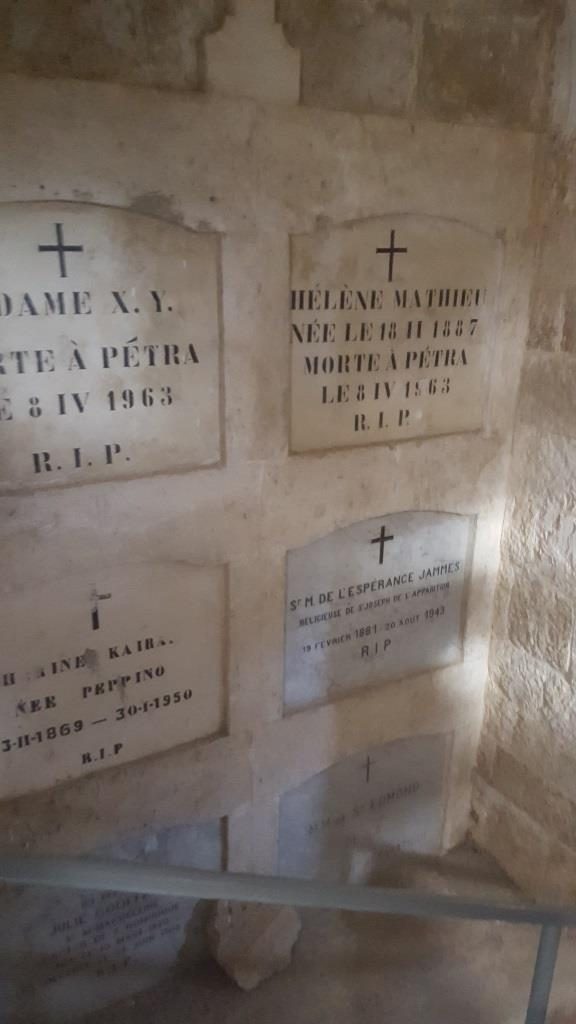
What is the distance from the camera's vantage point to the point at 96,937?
2.21m

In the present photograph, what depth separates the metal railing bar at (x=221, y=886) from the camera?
1.11 metres

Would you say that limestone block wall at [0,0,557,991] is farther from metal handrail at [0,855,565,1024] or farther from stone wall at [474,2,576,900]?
metal handrail at [0,855,565,1024]

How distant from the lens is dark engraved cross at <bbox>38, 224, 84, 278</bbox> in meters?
1.61

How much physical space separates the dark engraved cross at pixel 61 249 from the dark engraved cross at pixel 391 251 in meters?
0.82

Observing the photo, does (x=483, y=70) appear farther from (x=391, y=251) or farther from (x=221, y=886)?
(x=221, y=886)

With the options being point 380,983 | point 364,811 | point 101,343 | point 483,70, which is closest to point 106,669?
point 101,343

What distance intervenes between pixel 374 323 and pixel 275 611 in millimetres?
860

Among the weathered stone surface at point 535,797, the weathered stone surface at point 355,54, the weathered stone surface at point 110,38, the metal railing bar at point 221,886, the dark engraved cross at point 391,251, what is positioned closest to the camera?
the metal railing bar at point 221,886

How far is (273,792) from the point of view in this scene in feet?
7.71

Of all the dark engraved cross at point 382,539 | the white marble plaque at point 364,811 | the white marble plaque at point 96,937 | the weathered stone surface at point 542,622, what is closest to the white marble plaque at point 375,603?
the dark engraved cross at point 382,539

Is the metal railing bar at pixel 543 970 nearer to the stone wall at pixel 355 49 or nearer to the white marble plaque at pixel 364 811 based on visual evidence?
the white marble plaque at pixel 364 811

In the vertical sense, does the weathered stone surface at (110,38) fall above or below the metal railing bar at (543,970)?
above

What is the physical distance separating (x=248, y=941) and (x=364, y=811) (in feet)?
1.86

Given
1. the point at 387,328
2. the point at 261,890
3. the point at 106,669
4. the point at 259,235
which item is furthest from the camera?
the point at 387,328
